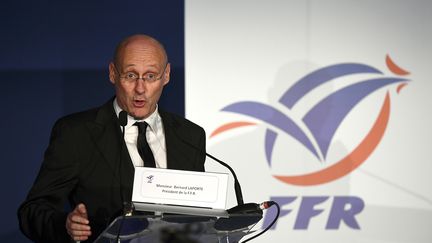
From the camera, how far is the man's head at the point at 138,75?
8.43 feet

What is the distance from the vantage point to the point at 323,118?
3744mm

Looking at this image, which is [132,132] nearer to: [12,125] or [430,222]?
[12,125]

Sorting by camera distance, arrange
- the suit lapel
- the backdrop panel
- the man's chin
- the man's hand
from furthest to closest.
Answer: the backdrop panel → the man's chin → the suit lapel → the man's hand

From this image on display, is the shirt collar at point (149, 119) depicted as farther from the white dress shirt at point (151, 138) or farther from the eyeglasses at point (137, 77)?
the eyeglasses at point (137, 77)

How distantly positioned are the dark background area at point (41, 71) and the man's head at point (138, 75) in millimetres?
1184

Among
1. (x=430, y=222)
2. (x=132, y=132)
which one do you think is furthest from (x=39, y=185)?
(x=430, y=222)

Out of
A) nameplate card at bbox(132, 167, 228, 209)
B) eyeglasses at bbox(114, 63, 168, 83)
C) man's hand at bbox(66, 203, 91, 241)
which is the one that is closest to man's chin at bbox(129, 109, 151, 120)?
eyeglasses at bbox(114, 63, 168, 83)

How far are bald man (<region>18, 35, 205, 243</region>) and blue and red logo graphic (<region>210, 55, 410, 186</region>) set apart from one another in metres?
1.02

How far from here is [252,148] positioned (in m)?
3.71

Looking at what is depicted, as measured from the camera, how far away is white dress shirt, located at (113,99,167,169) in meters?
2.57

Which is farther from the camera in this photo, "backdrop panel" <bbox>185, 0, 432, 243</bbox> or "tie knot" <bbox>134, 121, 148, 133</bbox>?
"backdrop panel" <bbox>185, 0, 432, 243</bbox>

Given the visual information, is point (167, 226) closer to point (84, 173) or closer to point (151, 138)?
point (84, 173)

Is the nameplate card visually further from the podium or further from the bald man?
the bald man

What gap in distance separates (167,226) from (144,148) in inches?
29.7
